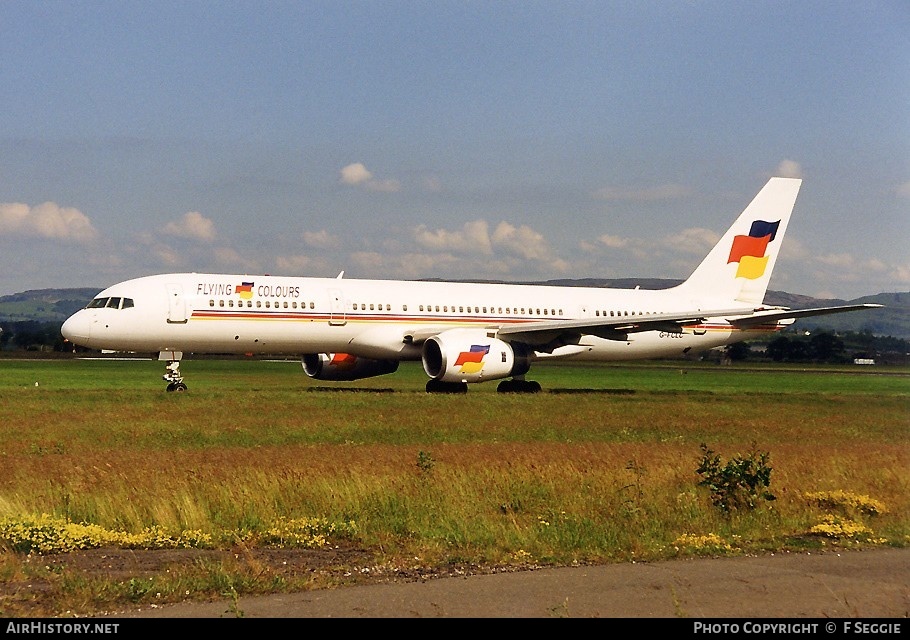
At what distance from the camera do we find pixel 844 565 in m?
10.8

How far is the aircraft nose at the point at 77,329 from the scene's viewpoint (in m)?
34.6

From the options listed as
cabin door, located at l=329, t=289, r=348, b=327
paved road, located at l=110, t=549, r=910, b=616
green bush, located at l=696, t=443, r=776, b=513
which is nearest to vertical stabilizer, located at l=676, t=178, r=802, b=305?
cabin door, located at l=329, t=289, r=348, b=327

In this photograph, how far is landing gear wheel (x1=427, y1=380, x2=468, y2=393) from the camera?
123ft

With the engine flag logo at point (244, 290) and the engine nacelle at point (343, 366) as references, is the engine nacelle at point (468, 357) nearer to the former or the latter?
the engine nacelle at point (343, 366)

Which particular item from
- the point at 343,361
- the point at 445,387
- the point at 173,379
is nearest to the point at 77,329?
the point at 173,379

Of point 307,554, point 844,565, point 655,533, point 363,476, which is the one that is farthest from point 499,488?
point 844,565

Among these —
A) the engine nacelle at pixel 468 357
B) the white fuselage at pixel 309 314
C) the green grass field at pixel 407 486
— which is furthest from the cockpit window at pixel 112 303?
the engine nacelle at pixel 468 357

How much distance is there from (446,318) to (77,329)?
12.1m

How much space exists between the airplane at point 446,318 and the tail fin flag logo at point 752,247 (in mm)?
50

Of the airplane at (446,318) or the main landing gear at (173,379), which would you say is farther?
the main landing gear at (173,379)

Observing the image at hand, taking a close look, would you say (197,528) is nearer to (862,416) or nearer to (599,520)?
(599,520)

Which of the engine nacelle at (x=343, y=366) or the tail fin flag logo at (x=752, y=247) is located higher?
the tail fin flag logo at (x=752, y=247)

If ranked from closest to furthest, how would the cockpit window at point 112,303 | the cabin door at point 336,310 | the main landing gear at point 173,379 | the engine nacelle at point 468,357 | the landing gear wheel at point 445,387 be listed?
the cockpit window at point 112,303, the main landing gear at point 173,379, the engine nacelle at point 468,357, the cabin door at point 336,310, the landing gear wheel at point 445,387

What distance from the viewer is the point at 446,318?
39719 millimetres
